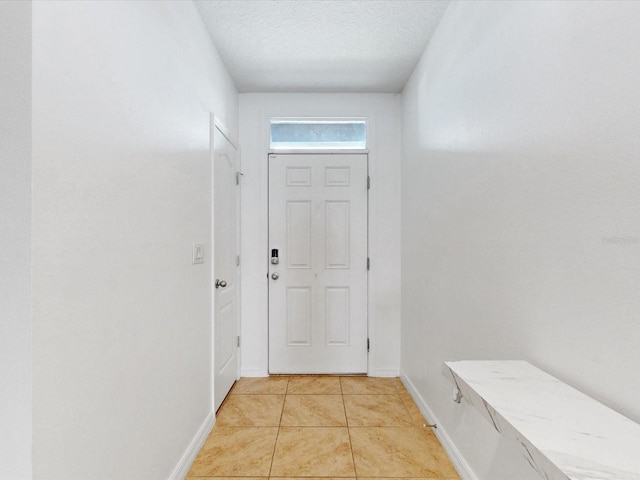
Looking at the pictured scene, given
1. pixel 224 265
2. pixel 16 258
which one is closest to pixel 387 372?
pixel 224 265

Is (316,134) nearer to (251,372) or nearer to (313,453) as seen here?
(251,372)

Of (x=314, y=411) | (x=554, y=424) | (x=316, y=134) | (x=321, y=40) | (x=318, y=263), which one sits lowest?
(x=314, y=411)

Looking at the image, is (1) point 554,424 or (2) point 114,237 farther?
(2) point 114,237

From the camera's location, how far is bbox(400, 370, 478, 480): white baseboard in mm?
1751

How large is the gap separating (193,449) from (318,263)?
5.67 ft

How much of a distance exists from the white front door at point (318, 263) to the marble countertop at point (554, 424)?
2.09 meters

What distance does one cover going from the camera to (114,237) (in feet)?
4.05

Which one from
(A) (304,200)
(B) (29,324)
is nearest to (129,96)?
(B) (29,324)

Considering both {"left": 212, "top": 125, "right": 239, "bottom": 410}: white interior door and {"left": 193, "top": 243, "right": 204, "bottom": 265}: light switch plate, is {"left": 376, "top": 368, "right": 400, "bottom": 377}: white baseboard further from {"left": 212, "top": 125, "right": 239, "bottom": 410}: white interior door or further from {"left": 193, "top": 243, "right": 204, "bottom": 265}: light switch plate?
{"left": 193, "top": 243, "right": 204, "bottom": 265}: light switch plate

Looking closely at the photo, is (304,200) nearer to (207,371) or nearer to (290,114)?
(290,114)

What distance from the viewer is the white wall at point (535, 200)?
0.91 m

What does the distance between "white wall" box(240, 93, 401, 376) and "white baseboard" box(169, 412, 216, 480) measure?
3.18 ft

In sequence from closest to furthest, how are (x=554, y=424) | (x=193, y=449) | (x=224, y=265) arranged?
(x=554, y=424)
(x=193, y=449)
(x=224, y=265)

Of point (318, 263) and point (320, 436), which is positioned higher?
point (318, 263)
